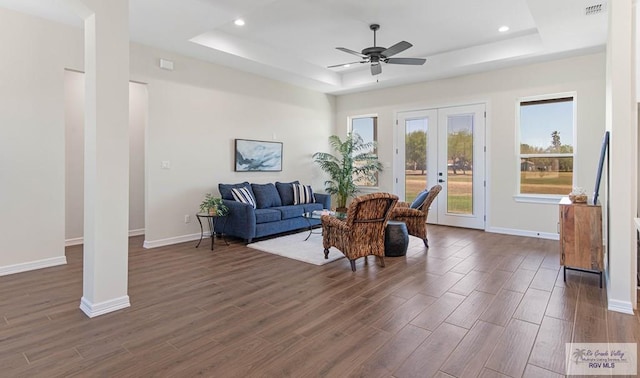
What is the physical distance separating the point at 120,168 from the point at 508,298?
12.0ft

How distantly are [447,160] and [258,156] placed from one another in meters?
3.78

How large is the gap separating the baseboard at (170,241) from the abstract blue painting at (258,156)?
142 centimetres

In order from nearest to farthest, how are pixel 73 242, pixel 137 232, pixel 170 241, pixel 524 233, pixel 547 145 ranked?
pixel 73 242 < pixel 170 241 < pixel 547 145 < pixel 524 233 < pixel 137 232

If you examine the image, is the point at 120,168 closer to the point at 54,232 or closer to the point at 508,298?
the point at 54,232

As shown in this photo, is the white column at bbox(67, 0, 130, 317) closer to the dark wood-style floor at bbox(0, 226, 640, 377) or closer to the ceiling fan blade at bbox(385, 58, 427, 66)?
the dark wood-style floor at bbox(0, 226, 640, 377)

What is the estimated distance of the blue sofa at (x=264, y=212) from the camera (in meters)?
5.34

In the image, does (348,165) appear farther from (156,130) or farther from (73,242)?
(73,242)

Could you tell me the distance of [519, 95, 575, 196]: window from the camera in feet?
18.7

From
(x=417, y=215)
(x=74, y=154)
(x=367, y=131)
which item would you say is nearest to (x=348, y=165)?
(x=367, y=131)

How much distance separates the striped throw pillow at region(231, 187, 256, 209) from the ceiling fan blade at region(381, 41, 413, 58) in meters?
3.06

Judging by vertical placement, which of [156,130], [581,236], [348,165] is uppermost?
[156,130]

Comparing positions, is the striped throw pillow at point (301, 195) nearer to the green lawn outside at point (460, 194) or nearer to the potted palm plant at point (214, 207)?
the potted palm plant at point (214, 207)

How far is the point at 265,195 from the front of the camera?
244 inches

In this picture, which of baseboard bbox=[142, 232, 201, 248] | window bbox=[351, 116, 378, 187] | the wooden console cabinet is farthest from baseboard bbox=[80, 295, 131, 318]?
window bbox=[351, 116, 378, 187]
